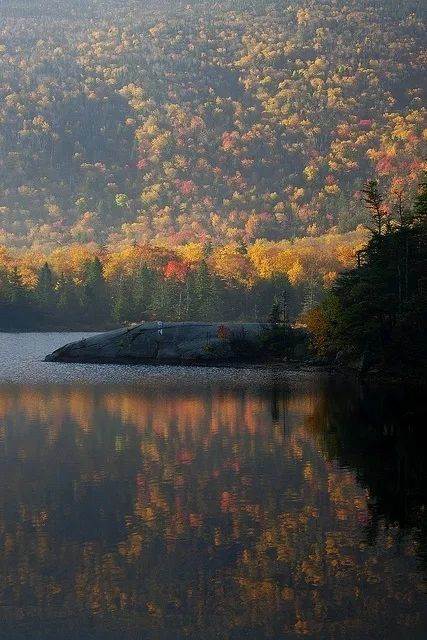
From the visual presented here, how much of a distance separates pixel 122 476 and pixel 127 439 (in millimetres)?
8994

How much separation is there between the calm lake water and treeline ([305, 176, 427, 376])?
1718cm

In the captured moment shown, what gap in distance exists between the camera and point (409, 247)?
7950 centimetres

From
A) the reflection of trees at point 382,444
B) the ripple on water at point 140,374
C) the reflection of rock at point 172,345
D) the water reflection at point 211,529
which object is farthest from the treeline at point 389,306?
the water reflection at point 211,529

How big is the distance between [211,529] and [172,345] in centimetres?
7293

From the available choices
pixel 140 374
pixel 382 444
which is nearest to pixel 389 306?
pixel 140 374

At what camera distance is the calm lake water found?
2205 cm

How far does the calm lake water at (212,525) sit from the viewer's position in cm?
2205

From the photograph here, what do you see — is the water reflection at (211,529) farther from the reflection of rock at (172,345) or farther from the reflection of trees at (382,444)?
the reflection of rock at (172,345)

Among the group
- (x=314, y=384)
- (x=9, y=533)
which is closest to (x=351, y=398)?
(x=314, y=384)

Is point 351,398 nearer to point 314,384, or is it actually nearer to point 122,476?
point 314,384

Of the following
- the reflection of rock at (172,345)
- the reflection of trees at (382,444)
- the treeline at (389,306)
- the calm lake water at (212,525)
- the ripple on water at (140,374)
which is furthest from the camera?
the reflection of rock at (172,345)

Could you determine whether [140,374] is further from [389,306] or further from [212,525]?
[212,525]

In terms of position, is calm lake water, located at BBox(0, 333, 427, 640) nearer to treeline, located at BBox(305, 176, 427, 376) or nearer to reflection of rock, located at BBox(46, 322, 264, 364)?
treeline, located at BBox(305, 176, 427, 376)

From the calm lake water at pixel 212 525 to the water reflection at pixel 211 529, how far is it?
6cm
